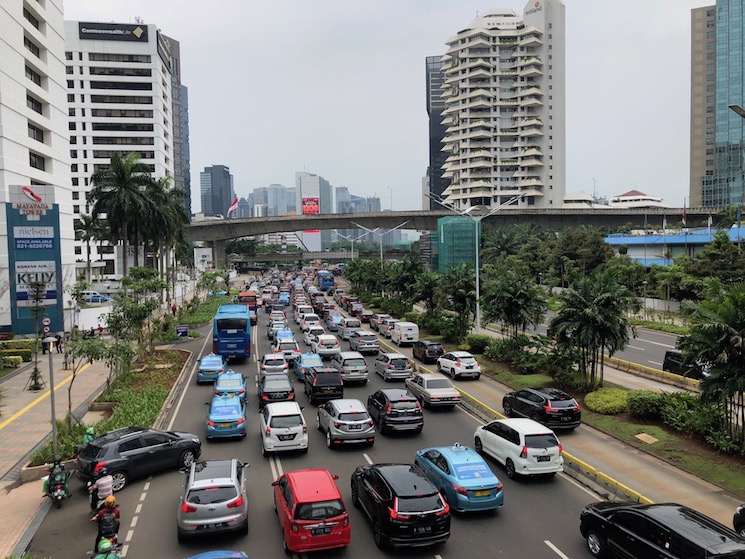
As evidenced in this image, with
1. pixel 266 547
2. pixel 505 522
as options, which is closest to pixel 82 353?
pixel 266 547

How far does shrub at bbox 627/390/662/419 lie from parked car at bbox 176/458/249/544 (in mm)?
14416

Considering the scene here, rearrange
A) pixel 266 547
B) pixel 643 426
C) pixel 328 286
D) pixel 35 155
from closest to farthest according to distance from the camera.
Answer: pixel 266 547, pixel 643 426, pixel 35 155, pixel 328 286

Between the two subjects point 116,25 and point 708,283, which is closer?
point 708,283

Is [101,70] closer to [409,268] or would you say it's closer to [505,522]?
[409,268]

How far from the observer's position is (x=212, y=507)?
12.5 meters

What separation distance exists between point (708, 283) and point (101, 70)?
331 feet

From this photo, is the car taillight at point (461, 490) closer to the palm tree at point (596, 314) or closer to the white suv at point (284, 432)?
the white suv at point (284, 432)

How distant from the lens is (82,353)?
2250 centimetres

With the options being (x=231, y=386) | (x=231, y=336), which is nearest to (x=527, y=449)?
(x=231, y=386)

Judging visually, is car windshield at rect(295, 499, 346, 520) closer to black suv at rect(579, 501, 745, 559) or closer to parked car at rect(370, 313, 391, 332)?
black suv at rect(579, 501, 745, 559)

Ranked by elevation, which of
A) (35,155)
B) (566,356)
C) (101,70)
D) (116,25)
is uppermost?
(116,25)

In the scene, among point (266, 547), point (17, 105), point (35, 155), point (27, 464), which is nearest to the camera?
point (266, 547)

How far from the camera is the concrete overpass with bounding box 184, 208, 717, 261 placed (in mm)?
95000

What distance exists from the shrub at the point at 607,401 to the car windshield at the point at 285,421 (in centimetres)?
1122
